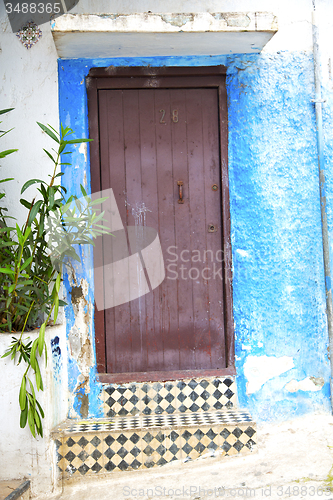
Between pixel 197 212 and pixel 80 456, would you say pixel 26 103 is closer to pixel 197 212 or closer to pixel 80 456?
pixel 197 212

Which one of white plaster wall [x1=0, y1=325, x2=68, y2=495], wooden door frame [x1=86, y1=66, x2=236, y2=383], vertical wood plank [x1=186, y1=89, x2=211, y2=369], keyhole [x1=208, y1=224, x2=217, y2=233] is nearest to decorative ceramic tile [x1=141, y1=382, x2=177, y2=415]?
wooden door frame [x1=86, y1=66, x2=236, y2=383]

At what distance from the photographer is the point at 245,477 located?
6.91 feet

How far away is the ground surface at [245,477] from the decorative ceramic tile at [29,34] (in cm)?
289

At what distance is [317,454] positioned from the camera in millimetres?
2219

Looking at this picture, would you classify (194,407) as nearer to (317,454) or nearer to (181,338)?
(181,338)

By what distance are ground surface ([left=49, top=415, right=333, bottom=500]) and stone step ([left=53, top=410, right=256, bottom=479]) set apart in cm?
5

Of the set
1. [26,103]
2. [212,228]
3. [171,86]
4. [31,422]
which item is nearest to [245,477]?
[31,422]

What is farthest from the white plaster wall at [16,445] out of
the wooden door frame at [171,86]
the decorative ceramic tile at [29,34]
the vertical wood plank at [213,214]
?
the decorative ceramic tile at [29,34]

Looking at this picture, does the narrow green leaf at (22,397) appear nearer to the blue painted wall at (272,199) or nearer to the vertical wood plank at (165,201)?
the blue painted wall at (272,199)

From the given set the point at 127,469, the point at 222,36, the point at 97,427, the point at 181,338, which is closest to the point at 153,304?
the point at 181,338

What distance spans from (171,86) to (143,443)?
239 centimetres

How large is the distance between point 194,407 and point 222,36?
245 cm

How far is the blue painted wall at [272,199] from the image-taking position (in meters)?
2.59

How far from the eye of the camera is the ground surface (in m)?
1.99
